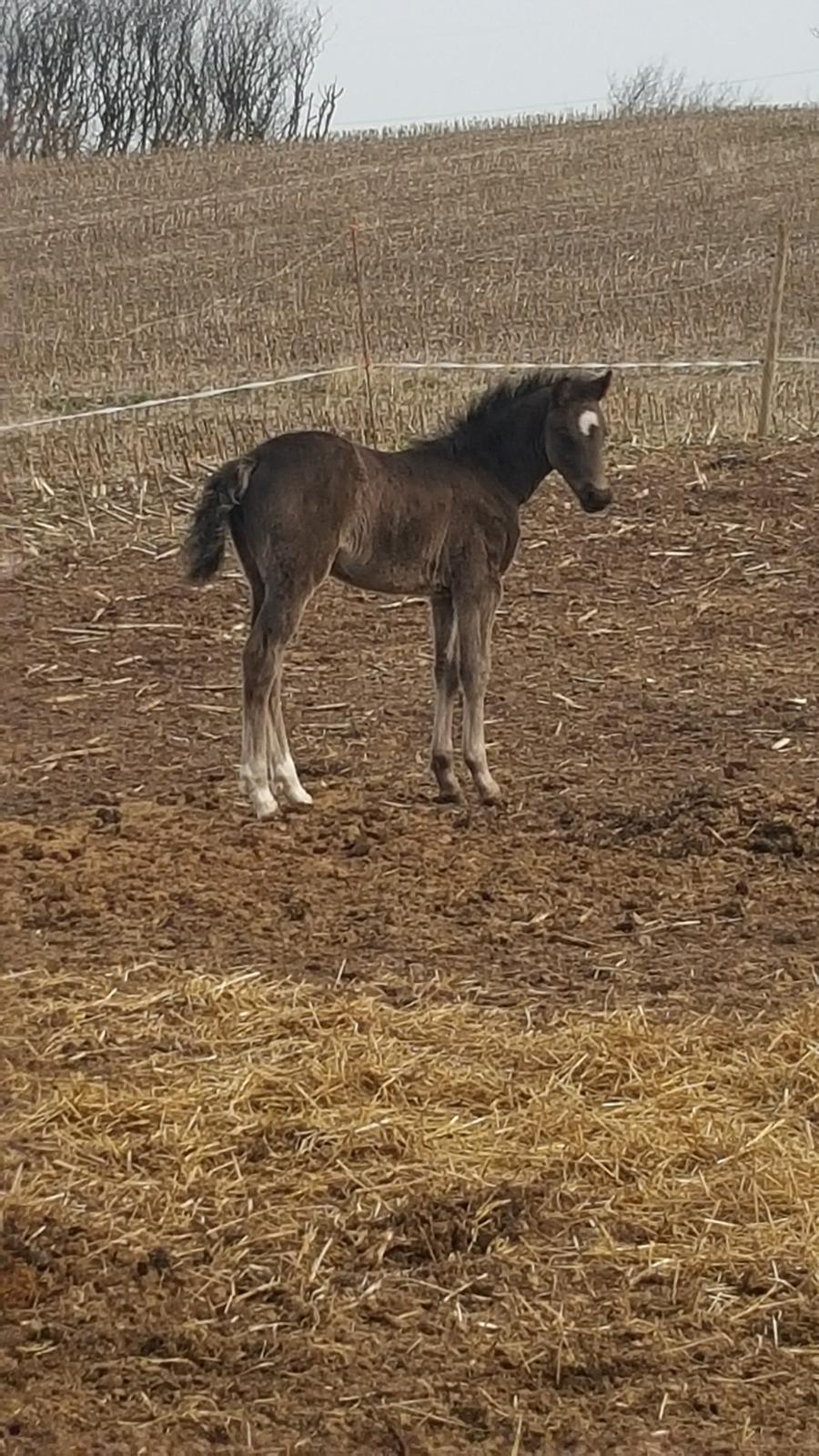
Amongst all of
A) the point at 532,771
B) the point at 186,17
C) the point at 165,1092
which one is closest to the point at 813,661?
the point at 532,771

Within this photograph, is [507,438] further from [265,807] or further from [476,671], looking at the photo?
[265,807]

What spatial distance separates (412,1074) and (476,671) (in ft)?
11.5

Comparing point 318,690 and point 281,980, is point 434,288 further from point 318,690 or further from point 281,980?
point 281,980

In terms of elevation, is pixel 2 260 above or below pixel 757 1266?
above

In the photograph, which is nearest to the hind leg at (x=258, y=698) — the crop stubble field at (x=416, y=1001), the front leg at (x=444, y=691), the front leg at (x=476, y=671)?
the crop stubble field at (x=416, y=1001)

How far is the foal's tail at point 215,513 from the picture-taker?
816cm

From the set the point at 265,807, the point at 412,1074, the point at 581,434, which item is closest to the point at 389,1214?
the point at 412,1074

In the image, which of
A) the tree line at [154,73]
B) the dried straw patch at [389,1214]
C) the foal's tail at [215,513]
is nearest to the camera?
the dried straw patch at [389,1214]

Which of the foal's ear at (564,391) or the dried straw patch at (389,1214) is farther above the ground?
the foal's ear at (564,391)

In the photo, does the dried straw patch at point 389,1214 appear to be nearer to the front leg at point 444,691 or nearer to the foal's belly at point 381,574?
the front leg at point 444,691

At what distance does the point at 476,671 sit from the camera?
871 cm

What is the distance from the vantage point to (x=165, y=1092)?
17.5 feet

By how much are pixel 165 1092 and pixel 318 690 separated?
5858mm

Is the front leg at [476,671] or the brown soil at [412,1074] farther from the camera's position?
the front leg at [476,671]
